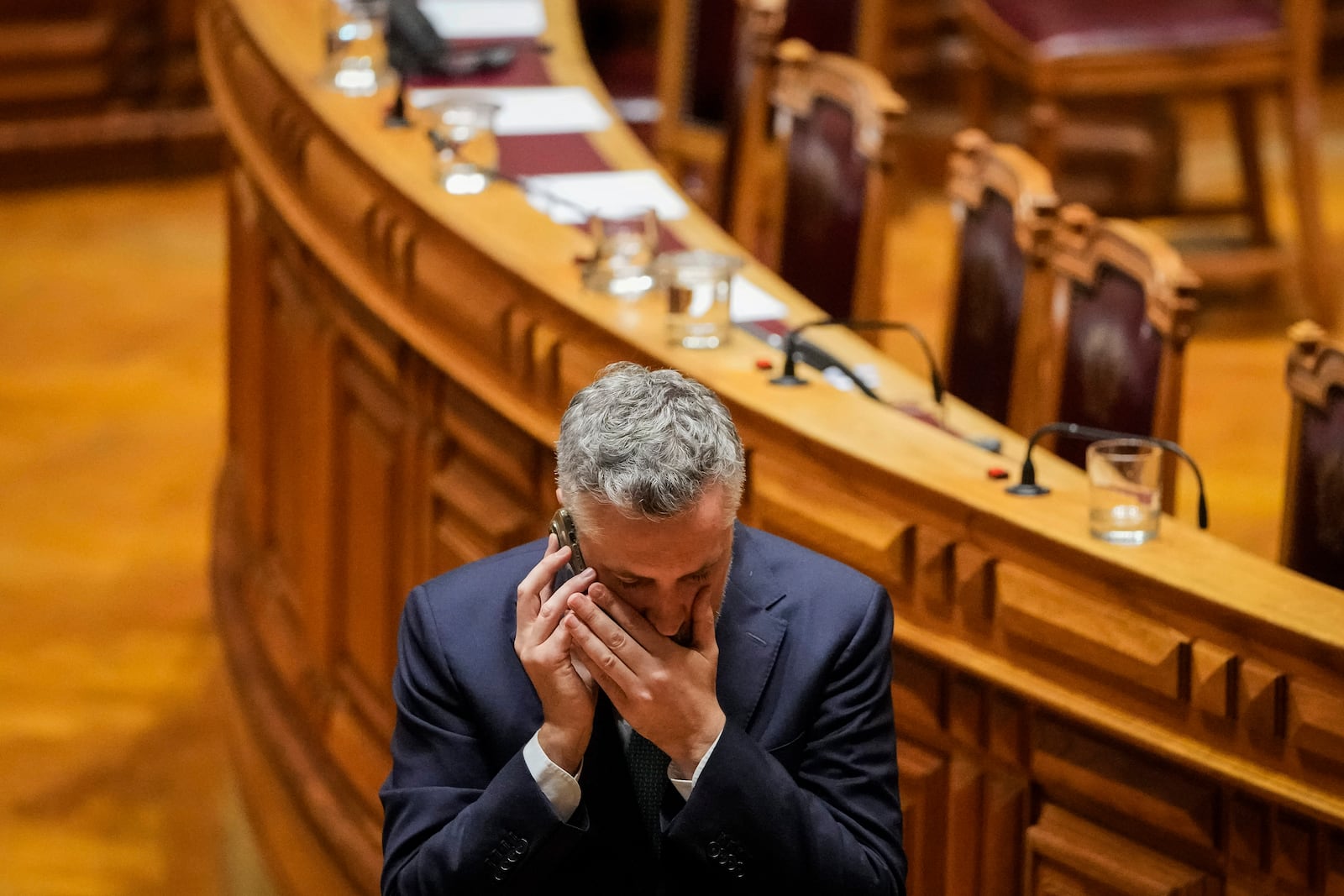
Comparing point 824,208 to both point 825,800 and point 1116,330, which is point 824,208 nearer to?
point 1116,330

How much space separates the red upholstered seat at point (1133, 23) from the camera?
4.99 m

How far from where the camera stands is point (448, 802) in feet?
5.32

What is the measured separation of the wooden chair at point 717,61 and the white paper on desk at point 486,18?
0.52 meters

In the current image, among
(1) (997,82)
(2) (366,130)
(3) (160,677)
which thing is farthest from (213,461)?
(1) (997,82)

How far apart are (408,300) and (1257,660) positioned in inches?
56.9

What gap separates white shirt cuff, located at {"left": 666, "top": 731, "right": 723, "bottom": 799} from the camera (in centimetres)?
154

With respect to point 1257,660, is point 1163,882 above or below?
below

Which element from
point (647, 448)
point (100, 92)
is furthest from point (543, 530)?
point (100, 92)

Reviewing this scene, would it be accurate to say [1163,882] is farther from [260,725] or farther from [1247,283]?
[1247,283]

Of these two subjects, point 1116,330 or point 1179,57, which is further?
point 1179,57

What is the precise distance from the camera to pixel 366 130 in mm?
3129

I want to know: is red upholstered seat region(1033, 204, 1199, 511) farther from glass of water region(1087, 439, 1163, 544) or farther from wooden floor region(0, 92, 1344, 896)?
wooden floor region(0, 92, 1344, 896)

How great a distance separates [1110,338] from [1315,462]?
0.58 metres

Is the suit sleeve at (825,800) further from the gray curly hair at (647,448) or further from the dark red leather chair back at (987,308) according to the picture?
the dark red leather chair back at (987,308)
